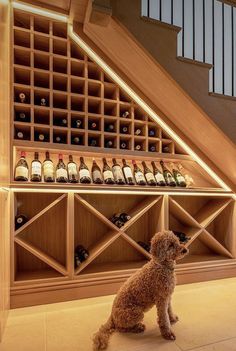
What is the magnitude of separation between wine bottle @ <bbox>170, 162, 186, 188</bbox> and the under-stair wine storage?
51 millimetres

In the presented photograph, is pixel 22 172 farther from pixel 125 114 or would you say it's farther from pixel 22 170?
pixel 125 114

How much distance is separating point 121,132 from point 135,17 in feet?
2.90

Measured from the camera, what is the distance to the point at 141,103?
206 cm

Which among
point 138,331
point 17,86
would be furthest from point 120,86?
point 138,331

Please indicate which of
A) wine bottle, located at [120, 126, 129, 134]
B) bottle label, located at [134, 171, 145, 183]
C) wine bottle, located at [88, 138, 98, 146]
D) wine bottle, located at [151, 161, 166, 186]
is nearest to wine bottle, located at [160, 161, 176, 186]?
wine bottle, located at [151, 161, 166, 186]

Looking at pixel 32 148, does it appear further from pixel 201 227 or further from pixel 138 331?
pixel 201 227

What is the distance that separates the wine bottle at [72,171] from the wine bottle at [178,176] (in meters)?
0.94

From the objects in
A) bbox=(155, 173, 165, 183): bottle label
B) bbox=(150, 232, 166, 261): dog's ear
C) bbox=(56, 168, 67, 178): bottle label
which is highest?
bbox=(56, 168, 67, 178): bottle label

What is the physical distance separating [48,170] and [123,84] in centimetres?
99

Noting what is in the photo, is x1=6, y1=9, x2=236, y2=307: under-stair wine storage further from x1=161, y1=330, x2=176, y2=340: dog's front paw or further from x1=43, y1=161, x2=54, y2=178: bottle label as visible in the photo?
x1=161, y1=330, x2=176, y2=340: dog's front paw

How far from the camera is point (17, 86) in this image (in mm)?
1698

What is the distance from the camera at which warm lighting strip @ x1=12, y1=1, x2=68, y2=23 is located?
1.66 meters

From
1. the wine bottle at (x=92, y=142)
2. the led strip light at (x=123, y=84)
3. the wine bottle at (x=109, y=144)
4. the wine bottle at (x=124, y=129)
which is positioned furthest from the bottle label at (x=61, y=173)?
the led strip light at (x=123, y=84)

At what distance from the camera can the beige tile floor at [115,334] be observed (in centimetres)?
117
